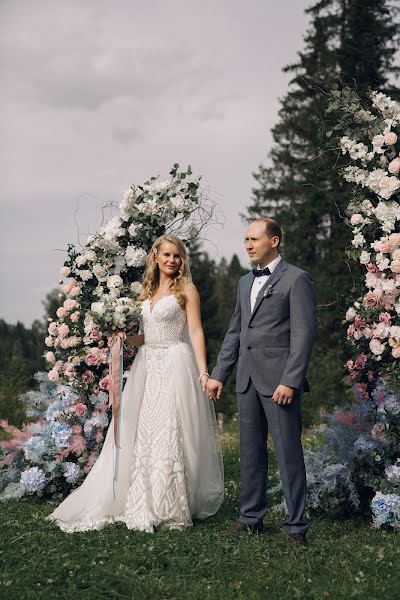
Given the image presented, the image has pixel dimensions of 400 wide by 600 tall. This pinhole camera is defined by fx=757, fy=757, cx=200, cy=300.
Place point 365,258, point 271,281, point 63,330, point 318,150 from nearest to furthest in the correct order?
point 271,281
point 365,258
point 63,330
point 318,150

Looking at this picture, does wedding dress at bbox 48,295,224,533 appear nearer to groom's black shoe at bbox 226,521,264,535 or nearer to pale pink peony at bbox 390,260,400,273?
groom's black shoe at bbox 226,521,264,535

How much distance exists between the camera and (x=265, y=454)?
5949mm

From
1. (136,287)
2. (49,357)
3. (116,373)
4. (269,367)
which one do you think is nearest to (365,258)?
(269,367)

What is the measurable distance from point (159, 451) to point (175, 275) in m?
1.55

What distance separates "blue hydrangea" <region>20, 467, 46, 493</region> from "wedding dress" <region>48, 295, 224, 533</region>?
84 cm

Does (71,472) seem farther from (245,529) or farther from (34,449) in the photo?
(245,529)

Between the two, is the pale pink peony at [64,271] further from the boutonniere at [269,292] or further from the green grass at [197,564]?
the boutonniere at [269,292]

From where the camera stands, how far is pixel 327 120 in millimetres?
7082

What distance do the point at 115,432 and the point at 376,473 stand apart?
2295mm

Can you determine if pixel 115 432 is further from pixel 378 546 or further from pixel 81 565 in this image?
pixel 378 546

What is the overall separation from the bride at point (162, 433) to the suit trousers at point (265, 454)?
554 mm

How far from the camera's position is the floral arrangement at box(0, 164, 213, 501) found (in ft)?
24.6

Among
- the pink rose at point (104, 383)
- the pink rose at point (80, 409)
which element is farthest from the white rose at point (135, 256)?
the pink rose at point (80, 409)

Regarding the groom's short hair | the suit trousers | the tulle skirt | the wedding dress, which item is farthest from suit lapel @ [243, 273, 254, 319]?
the tulle skirt
